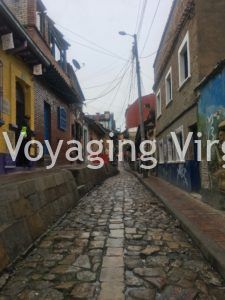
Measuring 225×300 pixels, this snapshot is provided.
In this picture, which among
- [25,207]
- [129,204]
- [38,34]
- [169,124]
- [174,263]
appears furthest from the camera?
[169,124]

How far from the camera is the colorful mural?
24.1ft

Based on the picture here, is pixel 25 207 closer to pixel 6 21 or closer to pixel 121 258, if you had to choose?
pixel 121 258

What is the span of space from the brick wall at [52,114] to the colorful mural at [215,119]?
5.13 m

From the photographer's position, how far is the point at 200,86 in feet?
29.9

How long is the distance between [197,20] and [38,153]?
625 cm

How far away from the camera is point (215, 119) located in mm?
7855

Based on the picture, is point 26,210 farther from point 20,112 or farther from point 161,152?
point 161,152

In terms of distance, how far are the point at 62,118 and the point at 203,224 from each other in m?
9.64

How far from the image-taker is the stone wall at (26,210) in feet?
14.3

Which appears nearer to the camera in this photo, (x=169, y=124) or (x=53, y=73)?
(x=53, y=73)

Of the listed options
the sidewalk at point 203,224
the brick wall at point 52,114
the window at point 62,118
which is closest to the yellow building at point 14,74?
the brick wall at point 52,114

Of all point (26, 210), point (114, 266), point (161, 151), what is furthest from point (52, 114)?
point (114, 266)

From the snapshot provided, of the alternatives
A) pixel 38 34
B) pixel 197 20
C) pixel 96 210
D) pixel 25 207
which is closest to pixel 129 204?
pixel 96 210

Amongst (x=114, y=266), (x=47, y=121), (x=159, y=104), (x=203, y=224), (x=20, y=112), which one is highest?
(x=159, y=104)
